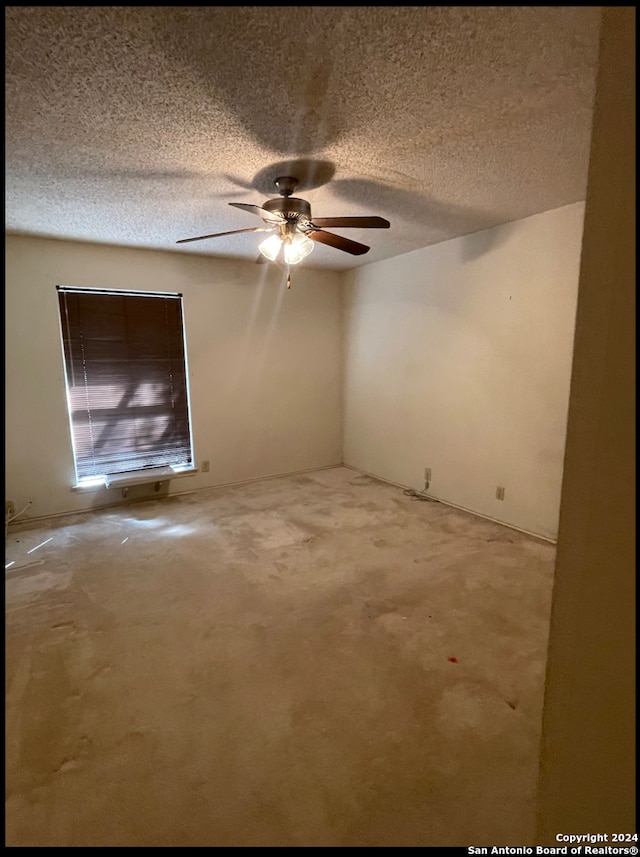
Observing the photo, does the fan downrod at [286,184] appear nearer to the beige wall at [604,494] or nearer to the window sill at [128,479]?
the beige wall at [604,494]

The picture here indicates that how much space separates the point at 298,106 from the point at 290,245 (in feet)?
2.89

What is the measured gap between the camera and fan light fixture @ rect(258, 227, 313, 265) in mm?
2576

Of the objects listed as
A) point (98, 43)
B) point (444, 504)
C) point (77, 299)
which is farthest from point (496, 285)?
point (77, 299)

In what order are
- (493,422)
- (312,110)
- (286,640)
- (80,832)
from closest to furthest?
(80,832) → (312,110) → (286,640) → (493,422)

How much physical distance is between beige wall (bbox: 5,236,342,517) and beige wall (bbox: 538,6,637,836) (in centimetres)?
406

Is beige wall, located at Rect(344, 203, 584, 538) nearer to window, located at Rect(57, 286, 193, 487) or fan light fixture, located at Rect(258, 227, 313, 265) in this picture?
fan light fixture, located at Rect(258, 227, 313, 265)

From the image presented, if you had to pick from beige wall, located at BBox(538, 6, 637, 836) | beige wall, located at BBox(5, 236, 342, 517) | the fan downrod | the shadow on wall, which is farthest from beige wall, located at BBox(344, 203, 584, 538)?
beige wall, located at BBox(538, 6, 637, 836)

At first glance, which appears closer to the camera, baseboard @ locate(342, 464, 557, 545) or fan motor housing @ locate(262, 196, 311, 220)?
fan motor housing @ locate(262, 196, 311, 220)

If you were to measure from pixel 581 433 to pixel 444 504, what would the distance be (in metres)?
3.39

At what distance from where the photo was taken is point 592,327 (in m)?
0.72

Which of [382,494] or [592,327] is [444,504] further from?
[592,327]

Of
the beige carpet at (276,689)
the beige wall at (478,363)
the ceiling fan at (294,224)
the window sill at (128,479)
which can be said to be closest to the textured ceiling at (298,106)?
the ceiling fan at (294,224)

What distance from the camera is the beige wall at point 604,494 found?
0.66 meters

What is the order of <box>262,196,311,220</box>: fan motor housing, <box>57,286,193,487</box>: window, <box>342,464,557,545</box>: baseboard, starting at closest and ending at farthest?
<box>262,196,311,220</box>: fan motor housing < <box>342,464,557,545</box>: baseboard < <box>57,286,193,487</box>: window
